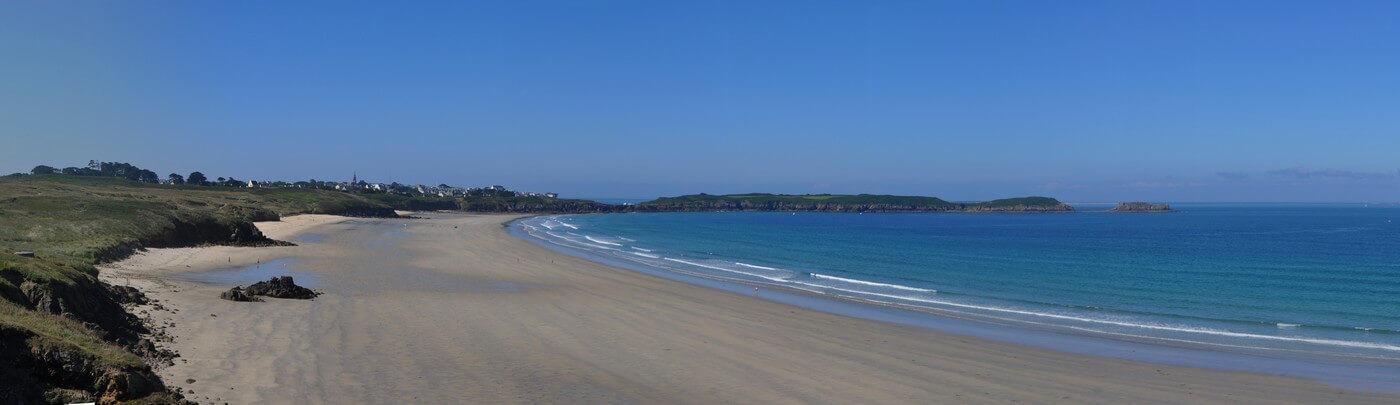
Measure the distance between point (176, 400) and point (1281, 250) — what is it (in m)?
61.7

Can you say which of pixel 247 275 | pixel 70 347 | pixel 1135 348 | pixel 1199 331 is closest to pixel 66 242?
pixel 247 275

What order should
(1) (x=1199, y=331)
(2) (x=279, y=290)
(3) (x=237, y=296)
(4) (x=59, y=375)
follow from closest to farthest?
1. (4) (x=59, y=375)
2. (3) (x=237, y=296)
3. (1) (x=1199, y=331)
4. (2) (x=279, y=290)

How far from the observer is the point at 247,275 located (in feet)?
94.2

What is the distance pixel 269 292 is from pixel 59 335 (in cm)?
1241

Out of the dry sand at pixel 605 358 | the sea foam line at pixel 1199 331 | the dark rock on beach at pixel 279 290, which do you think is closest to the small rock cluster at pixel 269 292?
the dark rock on beach at pixel 279 290

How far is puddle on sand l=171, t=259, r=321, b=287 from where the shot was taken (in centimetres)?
2602

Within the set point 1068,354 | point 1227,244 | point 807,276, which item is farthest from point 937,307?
point 1227,244

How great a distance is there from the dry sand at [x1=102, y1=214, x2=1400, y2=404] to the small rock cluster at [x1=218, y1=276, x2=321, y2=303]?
49cm

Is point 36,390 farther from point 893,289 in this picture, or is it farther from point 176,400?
point 893,289

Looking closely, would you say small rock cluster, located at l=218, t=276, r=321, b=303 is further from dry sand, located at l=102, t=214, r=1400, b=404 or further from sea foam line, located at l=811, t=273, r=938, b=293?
sea foam line, located at l=811, t=273, r=938, b=293

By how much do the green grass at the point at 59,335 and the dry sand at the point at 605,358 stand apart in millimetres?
1099

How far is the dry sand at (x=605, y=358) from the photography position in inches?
490

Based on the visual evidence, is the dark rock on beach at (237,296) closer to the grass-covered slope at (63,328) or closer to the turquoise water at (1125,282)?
the grass-covered slope at (63,328)

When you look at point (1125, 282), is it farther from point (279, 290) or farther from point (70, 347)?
point (70, 347)
